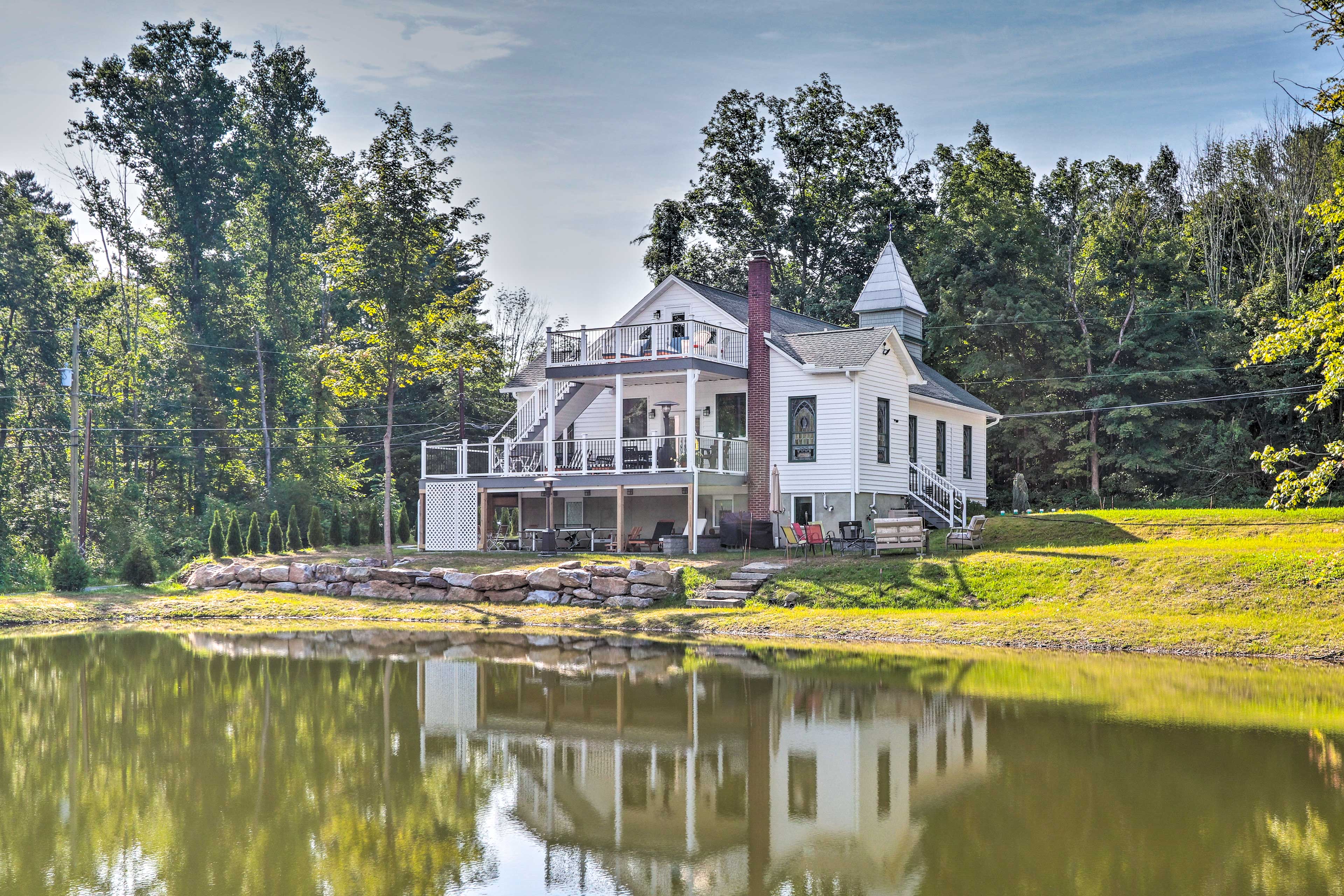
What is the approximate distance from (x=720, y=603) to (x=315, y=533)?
18301mm

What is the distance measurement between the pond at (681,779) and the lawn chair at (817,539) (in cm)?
904

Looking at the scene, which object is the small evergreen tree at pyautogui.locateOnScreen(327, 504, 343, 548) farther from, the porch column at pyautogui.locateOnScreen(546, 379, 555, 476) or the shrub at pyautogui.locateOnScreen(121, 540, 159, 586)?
the porch column at pyautogui.locateOnScreen(546, 379, 555, 476)

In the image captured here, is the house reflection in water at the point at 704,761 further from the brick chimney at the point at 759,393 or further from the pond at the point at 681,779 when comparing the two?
the brick chimney at the point at 759,393

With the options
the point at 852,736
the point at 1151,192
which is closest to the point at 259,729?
the point at 852,736

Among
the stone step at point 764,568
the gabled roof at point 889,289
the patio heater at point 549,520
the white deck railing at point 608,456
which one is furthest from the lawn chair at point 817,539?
the gabled roof at point 889,289

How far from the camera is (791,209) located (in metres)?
50.1

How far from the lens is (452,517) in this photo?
32.5 metres

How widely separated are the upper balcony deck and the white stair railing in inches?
232

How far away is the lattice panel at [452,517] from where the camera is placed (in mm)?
32219

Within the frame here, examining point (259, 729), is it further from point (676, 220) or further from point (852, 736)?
point (676, 220)

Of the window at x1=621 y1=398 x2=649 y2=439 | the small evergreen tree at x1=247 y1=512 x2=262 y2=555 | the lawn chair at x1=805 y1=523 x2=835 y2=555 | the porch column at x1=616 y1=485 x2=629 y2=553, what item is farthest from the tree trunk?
the lawn chair at x1=805 y1=523 x2=835 y2=555

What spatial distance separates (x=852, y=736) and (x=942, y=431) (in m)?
24.9

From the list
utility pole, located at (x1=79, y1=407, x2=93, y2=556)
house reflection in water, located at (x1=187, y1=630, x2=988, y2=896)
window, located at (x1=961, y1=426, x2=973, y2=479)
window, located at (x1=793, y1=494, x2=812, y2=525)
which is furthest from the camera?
utility pole, located at (x1=79, y1=407, x2=93, y2=556)

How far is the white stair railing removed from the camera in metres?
30.9
